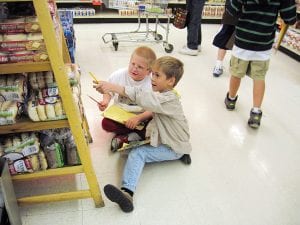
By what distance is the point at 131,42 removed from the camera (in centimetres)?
438

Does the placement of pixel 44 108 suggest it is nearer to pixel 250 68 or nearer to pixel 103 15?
pixel 250 68

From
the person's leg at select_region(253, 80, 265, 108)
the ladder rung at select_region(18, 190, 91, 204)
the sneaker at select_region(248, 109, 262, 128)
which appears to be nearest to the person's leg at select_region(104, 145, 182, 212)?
the ladder rung at select_region(18, 190, 91, 204)

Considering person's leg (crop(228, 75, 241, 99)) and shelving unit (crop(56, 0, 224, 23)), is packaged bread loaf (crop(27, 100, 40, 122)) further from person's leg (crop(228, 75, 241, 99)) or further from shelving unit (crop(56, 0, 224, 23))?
shelving unit (crop(56, 0, 224, 23))

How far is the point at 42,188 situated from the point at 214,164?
1.07 m

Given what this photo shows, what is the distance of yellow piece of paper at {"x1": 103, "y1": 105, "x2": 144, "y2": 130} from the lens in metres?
1.91

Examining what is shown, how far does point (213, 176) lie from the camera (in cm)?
185

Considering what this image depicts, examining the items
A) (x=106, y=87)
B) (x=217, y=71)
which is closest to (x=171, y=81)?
(x=106, y=87)

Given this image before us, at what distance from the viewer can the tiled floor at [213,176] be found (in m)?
1.56

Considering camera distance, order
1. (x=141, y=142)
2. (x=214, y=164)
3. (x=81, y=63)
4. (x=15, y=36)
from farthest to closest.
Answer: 1. (x=81, y=63)
2. (x=214, y=164)
3. (x=141, y=142)
4. (x=15, y=36)

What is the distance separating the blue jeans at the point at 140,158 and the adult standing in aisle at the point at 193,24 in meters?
2.41

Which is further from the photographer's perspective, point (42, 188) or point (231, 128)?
point (231, 128)

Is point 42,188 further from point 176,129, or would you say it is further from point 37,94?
point 176,129

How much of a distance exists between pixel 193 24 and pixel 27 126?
3096 mm

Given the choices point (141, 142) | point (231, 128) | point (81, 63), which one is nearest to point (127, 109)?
point (141, 142)
